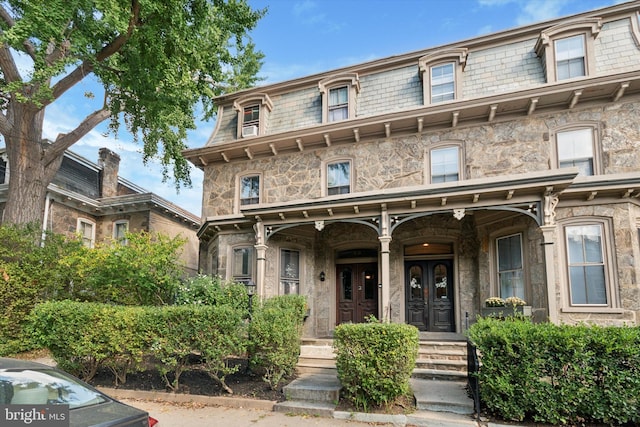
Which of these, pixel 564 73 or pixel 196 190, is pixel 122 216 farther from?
pixel 564 73

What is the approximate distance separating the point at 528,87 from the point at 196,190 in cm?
1234

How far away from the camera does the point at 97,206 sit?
648 inches

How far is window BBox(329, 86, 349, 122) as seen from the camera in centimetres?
1120

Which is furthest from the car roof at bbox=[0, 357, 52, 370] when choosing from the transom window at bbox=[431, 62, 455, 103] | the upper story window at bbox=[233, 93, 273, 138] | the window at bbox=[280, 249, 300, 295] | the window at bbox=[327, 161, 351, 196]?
the transom window at bbox=[431, 62, 455, 103]

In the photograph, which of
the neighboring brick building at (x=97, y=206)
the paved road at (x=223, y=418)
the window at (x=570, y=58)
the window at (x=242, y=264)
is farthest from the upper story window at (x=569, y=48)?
the neighboring brick building at (x=97, y=206)

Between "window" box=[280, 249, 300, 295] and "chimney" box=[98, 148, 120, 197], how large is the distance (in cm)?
1110

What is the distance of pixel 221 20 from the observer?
12.4 m

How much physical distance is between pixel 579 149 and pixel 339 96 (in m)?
6.12

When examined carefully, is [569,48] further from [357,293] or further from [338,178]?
[357,293]

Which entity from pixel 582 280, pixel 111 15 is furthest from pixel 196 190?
pixel 582 280

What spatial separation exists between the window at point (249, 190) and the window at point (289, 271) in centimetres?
196

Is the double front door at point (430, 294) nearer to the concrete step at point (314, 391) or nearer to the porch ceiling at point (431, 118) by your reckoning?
the porch ceiling at point (431, 118)

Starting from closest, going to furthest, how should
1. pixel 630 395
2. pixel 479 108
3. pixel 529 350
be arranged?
pixel 630 395, pixel 529 350, pixel 479 108

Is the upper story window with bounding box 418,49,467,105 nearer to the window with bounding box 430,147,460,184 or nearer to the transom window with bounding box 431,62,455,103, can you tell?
the transom window with bounding box 431,62,455,103
